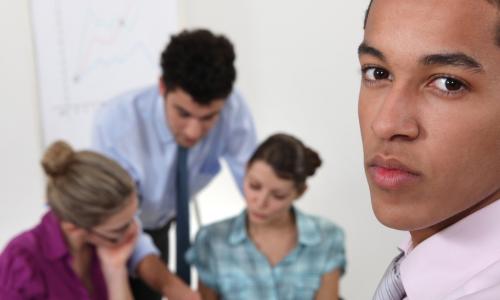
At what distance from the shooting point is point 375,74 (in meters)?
0.45

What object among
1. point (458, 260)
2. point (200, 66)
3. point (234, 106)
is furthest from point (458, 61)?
point (234, 106)

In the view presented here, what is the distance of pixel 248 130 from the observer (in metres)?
1.63

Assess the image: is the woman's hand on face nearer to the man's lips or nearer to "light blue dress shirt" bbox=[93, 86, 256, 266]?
"light blue dress shirt" bbox=[93, 86, 256, 266]

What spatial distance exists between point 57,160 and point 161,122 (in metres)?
0.33

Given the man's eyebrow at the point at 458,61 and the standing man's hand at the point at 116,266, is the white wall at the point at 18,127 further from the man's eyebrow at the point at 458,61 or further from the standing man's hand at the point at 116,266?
the man's eyebrow at the point at 458,61

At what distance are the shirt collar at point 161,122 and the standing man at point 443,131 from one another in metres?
1.11

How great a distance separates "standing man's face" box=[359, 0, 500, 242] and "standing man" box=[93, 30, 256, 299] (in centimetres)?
94

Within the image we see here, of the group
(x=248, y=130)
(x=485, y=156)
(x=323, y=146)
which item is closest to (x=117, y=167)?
(x=248, y=130)

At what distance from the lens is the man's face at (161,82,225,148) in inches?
53.4

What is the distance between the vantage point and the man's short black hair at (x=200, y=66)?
1325 mm

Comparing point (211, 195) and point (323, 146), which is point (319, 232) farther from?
point (211, 195)

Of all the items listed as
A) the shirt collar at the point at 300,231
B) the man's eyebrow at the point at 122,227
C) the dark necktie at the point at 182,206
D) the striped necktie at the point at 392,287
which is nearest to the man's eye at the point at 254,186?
the shirt collar at the point at 300,231

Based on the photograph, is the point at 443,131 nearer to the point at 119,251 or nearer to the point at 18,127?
the point at 119,251

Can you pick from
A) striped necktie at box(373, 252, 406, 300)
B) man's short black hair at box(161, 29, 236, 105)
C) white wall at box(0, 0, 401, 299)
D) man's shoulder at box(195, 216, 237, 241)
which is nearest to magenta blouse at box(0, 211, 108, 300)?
man's shoulder at box(195, 216, 237, 241)
